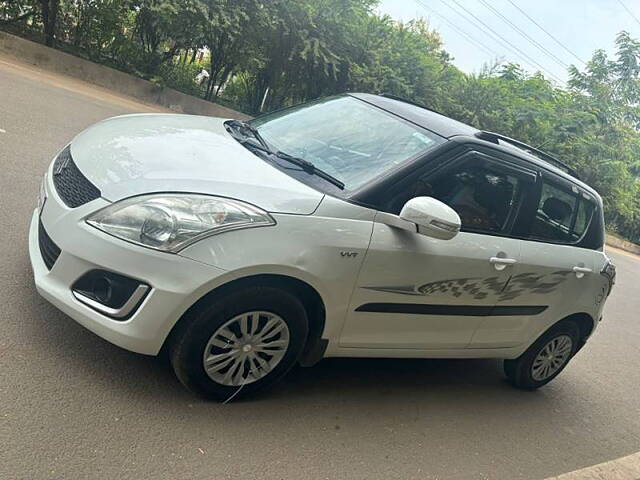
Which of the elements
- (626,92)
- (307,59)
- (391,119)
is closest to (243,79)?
(307,59)

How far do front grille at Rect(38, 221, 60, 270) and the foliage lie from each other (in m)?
14.1

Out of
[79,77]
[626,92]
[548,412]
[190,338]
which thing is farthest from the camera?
[626,92]

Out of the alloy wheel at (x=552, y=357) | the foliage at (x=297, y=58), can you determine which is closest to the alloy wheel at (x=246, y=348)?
the alloy wheel at (x=552, y=357)

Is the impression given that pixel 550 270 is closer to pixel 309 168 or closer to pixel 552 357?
pixel 552 357

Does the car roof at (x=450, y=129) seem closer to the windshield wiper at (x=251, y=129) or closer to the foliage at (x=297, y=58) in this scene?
the windshield wiper at (x=251, y=129)

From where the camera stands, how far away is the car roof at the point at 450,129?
3.73 metres

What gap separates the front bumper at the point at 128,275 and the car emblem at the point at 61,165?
18.6 inches

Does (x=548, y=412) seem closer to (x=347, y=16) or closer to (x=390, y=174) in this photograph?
(x=390, y=174)

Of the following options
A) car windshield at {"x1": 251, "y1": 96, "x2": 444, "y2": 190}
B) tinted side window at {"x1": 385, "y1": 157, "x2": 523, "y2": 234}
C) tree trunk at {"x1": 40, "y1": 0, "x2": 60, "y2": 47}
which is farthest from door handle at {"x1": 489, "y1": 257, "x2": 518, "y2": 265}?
tree trunk at {"x1": 40, "y1": 0, "x2": 60, "y2": 47}

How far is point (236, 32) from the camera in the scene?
16.9 metres

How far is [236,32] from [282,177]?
49.4 ft

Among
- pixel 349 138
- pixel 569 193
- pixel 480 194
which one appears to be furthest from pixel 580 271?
pixel 349 138

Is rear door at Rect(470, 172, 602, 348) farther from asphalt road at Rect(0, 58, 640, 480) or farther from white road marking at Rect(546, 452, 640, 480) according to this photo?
white road marking at Rect(546, 452, 640, 480)

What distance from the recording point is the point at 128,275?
2656 millimetres
